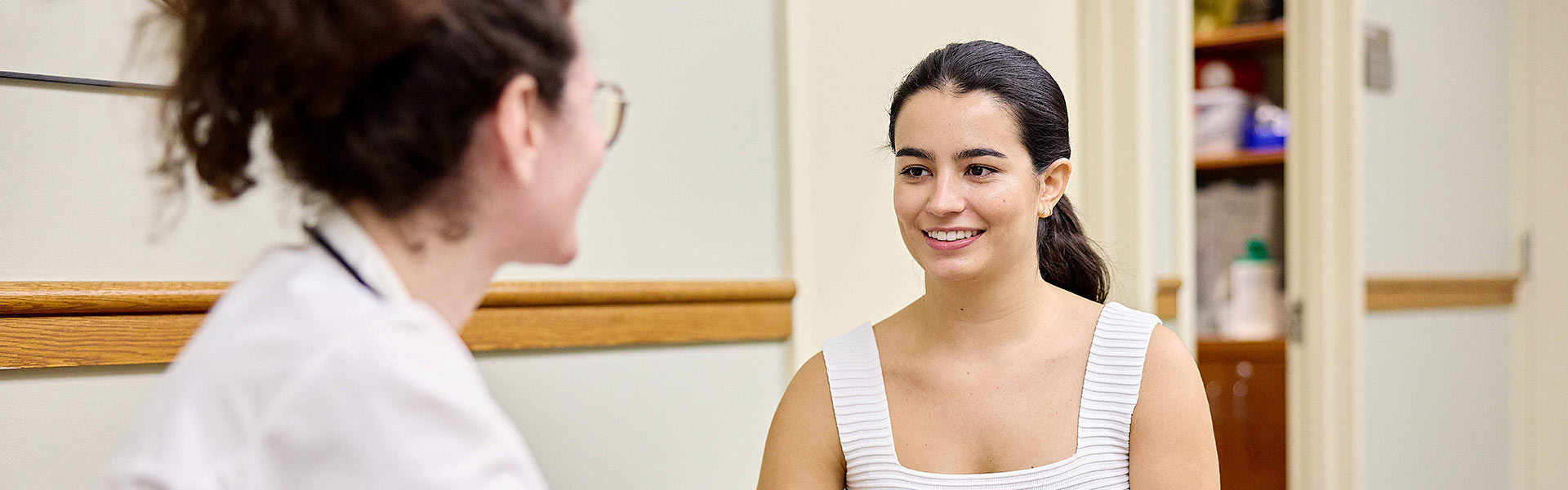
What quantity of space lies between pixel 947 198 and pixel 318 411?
949 millimetres

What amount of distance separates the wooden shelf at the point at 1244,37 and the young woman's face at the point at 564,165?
327cm

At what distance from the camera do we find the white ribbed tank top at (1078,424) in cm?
150

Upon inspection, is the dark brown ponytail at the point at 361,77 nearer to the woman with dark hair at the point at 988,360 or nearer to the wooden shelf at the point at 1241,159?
the woman with dark hair at the point at 988,360

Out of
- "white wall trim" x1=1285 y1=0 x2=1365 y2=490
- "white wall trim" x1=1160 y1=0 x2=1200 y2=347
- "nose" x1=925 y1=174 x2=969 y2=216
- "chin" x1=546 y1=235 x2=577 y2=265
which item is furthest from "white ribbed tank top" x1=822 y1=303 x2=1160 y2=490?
"white wall trim" x1=1285 y1=0 x2=1365 y2=490

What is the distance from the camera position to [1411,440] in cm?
346

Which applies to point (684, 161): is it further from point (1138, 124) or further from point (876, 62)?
point (1138, 124)

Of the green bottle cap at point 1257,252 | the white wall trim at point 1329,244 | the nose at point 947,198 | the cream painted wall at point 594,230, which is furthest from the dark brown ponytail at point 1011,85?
the green bottle cap at point 1257,252

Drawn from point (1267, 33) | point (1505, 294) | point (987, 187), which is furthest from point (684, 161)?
point (1505, 294)

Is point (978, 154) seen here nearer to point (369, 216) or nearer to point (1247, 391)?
point (369, 216)

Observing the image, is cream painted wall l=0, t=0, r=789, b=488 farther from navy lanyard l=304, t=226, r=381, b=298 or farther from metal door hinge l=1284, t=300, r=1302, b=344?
metal door hinge l=1284, t=300, r=1302, b=344

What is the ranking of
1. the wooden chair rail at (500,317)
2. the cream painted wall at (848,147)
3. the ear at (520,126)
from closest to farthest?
the ear at (520,126) → the wooden chair rail at (500,317) → the cream painted wall at (848,147)

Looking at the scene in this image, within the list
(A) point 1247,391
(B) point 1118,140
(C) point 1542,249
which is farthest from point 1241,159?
(B) point 1118,140

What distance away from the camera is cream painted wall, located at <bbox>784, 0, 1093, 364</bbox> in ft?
6.52

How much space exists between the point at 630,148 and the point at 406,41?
1.13 meters
